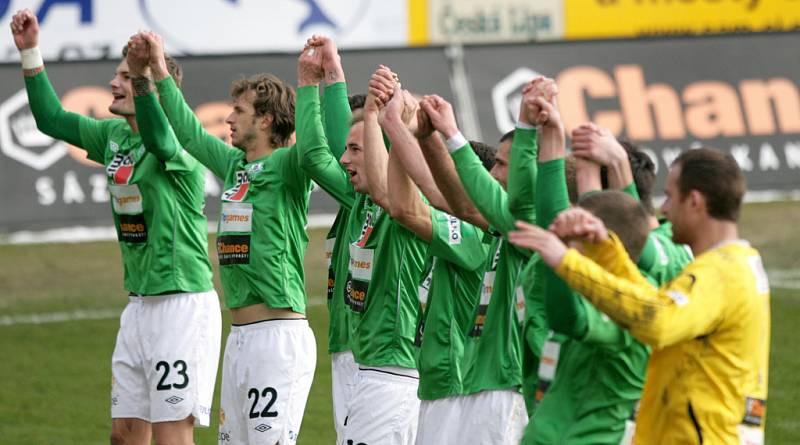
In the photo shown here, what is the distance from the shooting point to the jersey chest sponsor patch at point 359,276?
22.7ft

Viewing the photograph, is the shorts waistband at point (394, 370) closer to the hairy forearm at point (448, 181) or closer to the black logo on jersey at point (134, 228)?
the hairy forearm at point (448, 181)

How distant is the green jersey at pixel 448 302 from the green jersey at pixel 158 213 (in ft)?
6.86

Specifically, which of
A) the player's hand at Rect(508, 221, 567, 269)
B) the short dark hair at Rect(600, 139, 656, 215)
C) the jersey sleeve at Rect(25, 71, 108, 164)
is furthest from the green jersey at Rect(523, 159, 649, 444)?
the jersey sleeve at Rect(25, 71, 108, 164)

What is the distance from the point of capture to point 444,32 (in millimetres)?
25297

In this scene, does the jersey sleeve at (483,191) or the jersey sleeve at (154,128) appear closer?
the jersey sleeve at (483,191)

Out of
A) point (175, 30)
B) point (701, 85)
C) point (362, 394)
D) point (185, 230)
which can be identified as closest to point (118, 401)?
point (185, 230)

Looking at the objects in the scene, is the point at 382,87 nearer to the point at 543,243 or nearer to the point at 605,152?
the point at 605,152

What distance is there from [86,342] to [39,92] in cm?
455

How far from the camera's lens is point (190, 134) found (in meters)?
7.99

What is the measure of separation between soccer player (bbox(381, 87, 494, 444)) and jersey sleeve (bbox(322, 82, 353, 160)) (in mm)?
933

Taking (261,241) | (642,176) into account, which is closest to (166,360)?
(261,241)

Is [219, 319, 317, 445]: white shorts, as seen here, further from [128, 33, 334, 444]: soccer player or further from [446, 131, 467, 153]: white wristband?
[446, 131, 467, 153]: white wristband

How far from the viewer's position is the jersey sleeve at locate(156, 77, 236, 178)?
7934mm

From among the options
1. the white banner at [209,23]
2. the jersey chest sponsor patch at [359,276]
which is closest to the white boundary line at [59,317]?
the jersey chest sponsor patch at [359,276]
